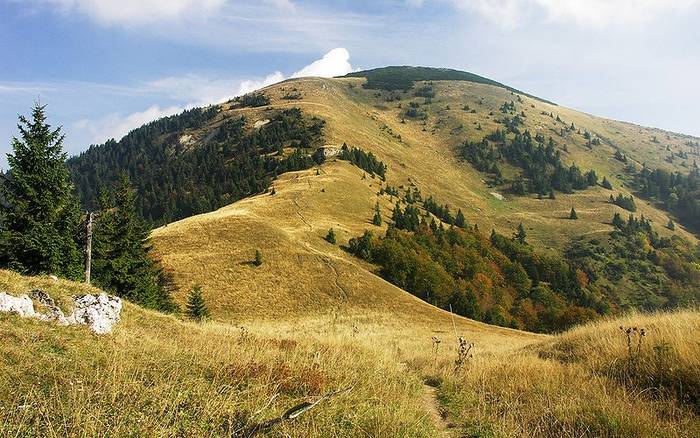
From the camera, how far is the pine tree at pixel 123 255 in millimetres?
35875

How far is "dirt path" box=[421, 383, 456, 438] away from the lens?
6658mm

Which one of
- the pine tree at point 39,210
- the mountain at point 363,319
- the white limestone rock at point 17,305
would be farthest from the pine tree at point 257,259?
the white limestone rock at point 17,305

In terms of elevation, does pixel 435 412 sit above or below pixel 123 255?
above

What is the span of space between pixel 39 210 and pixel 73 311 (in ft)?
75.6

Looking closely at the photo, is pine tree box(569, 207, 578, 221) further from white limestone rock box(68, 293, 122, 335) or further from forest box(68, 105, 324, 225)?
white limestone rock box(68, 293, 122, 335)

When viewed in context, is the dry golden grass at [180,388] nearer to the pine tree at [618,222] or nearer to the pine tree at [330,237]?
the pine tree at [330,237]

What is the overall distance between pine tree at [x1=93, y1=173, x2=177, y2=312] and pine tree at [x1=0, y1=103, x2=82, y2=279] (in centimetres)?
368

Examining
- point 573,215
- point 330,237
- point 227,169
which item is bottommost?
point 330,237

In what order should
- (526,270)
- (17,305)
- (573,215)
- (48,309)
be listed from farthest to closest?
(573,215), (526,270), (48,309), (17,305)

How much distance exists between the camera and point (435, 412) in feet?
25.6

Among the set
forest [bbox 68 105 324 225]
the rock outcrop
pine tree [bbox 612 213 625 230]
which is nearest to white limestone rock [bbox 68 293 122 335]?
the rock outcrop

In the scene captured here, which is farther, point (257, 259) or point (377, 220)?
point (377, 220)

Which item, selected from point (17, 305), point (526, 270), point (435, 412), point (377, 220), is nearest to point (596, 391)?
point (435, 412)

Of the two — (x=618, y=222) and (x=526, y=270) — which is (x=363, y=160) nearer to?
(x=526, y=270)
